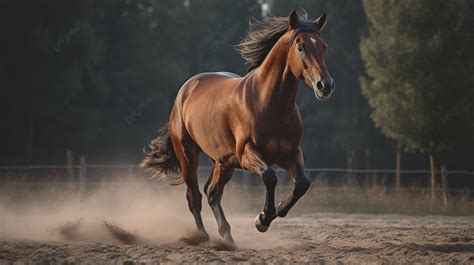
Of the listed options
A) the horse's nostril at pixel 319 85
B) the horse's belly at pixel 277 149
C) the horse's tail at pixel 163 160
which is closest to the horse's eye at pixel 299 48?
the horse's nostril at pixel 319 85

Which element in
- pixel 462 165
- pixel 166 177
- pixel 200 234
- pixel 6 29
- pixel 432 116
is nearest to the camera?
pixel 200 234

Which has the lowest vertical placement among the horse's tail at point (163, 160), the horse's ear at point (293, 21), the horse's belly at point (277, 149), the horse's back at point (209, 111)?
the horse's tail at point (163, 160)

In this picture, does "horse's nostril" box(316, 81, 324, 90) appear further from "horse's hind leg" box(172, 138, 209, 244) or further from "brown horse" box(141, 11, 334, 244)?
"horse's hind leg" box(172, 138, 209, 244)

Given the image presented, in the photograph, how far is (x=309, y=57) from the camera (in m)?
7.14

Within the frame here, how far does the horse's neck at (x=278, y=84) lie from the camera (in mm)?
7582

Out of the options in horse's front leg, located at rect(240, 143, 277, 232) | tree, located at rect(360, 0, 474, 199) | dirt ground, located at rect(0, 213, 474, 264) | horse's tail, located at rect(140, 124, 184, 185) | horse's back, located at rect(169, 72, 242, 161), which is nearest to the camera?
Result: dirt ground, located at rect(0, 213, 474, 264)

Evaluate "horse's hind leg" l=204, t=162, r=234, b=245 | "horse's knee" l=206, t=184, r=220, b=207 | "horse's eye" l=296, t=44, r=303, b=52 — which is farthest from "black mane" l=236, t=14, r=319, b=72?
"horse's knee" l=206, t=184, r=220, b=207

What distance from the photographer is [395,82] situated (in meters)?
19.7

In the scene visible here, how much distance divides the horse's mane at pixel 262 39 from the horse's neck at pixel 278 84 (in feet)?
1.17

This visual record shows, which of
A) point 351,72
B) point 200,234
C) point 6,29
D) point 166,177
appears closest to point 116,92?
point 6,29

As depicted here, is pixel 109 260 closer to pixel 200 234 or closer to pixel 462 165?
pixel 200 234

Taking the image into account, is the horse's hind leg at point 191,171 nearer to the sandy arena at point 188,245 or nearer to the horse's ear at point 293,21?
the sandy arena at point 188,245

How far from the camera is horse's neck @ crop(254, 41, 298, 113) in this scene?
24.9 feet

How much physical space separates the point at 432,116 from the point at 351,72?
21.3 m
